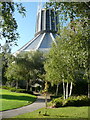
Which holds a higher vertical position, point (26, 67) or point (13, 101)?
point (26, 67)

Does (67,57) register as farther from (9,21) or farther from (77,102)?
(77,102)

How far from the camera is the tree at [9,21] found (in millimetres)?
3486

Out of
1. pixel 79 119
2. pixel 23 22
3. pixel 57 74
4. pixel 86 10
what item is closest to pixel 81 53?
pixel 86 10

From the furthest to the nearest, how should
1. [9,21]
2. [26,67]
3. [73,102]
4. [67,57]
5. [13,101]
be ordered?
[26,67], [13,101], [73,102], [67,57], [9,21]

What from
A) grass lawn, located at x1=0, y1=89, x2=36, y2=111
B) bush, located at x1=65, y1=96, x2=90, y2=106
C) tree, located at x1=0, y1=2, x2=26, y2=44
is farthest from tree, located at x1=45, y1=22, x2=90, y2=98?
grass lawn, located at x1=0, y1=89, x2=36, y2=111

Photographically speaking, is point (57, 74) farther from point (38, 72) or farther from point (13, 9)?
point (38, 72)

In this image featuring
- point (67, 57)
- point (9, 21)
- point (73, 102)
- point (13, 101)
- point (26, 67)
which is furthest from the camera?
point (26, 67)

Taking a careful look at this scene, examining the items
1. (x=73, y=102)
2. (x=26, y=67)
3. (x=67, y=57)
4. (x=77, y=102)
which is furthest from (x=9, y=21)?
(x=26, y=67)

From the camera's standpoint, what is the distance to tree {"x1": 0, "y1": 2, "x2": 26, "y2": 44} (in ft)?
11.4

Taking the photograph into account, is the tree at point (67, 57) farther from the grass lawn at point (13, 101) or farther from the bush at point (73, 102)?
the grass lawn at point (13, 101)

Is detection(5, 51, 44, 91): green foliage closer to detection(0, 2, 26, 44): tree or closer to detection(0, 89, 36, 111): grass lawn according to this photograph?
detection(0, 89, 36, 111): grass lawn

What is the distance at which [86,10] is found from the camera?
360 cm

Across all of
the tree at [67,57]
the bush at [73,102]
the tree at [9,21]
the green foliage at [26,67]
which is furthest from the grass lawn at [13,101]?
the green foliage at [26,67]

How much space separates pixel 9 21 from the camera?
12.0 ft
